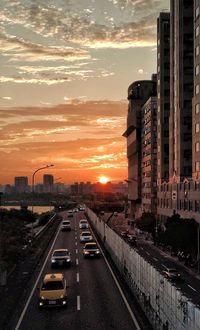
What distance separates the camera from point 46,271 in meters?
42.5

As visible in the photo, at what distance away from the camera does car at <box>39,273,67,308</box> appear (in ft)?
88.2

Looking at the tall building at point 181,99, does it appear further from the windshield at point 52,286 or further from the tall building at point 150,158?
the windshield at point 52,286

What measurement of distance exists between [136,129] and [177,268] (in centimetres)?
10811

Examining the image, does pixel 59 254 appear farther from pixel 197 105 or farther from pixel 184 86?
pixel 184 86

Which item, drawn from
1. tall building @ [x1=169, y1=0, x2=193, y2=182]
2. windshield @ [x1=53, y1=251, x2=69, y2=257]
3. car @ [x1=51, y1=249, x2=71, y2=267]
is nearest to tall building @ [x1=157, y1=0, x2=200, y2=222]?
tall building @ [x1=169, y1=0, x2=193, y2=182]

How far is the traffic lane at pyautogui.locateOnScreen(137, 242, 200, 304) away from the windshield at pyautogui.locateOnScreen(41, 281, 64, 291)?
701cm

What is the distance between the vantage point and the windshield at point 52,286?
2796cm

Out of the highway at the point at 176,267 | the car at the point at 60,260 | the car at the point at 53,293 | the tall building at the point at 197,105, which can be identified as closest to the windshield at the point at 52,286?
the car at the point at 53,293

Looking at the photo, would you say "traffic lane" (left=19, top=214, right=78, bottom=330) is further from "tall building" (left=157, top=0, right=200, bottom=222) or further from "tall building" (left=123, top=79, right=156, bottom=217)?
"tall building" (left=123, top=79, right=156, bottom=217)

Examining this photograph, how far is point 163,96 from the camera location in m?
122

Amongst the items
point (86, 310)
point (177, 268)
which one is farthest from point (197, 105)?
point (86, 310)

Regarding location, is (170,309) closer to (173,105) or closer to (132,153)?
(173,105)

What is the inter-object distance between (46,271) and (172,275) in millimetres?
13363

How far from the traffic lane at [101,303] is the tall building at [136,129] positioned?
122m
